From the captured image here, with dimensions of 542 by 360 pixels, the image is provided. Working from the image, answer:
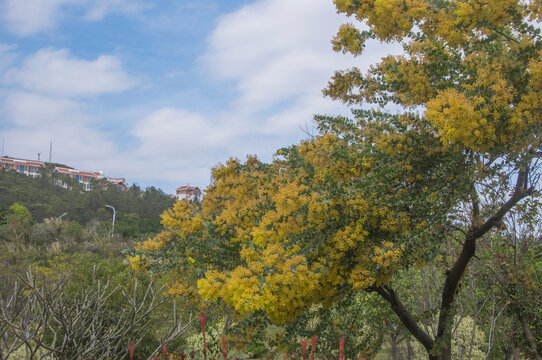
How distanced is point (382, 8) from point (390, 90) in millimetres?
1260

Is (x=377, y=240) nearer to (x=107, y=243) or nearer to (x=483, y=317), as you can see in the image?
(x=483, y=317)

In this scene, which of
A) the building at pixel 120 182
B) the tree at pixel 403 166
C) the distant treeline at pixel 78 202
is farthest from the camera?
the building at pixel 120 182

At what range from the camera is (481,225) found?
5.83m

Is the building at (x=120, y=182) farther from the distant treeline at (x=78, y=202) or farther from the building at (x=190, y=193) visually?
the distant treeline at (x=78, y=202)

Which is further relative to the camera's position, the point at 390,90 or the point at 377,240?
the point at 390,90

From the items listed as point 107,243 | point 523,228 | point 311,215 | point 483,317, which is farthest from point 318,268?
point 107,243

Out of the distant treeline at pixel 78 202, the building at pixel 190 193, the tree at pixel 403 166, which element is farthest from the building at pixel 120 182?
the tree at pixel 403 166

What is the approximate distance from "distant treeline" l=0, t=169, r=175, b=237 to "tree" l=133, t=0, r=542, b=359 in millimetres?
36044

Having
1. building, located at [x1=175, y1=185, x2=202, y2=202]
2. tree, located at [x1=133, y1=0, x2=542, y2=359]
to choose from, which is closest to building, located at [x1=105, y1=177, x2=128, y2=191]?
building, located at [x1=175, y1=185, x2=202, y2=202]

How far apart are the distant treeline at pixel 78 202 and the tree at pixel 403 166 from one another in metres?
36.0

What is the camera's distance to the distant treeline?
1737 inches

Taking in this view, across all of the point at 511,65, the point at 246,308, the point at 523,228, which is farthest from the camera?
the point at 523,228

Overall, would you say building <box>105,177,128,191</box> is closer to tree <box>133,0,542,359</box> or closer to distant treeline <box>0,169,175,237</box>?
distant treeline <box>0,169,175,237</box>

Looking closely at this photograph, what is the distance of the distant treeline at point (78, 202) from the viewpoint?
4412cm
